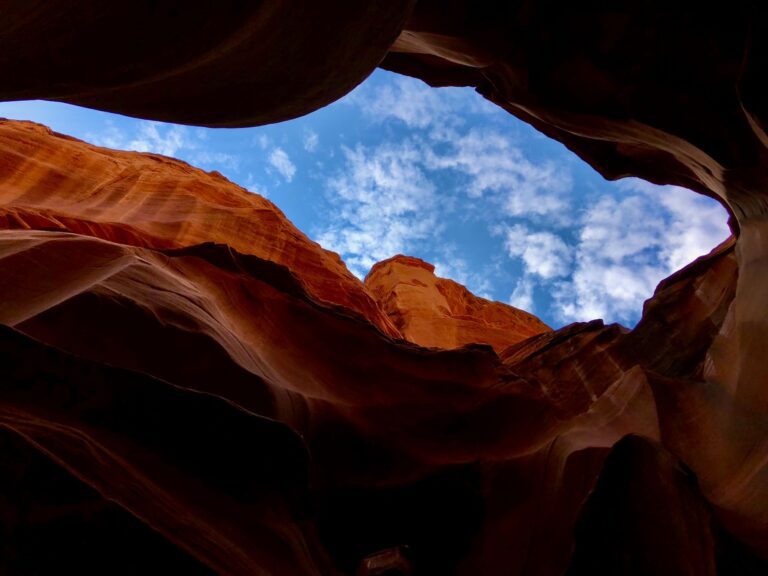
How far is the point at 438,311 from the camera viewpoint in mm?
26766

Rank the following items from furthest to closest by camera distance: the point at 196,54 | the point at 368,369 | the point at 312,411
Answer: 1. the point at 368,369
2. the point at 312,411
3. the point at 196,54

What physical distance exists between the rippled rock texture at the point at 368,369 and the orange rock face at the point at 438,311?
36.5 ft

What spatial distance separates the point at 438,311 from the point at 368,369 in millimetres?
18427

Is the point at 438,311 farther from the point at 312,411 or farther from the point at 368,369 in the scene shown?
the point at 312,411

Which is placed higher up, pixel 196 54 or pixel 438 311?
pixel 438 311

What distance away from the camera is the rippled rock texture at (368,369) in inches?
159

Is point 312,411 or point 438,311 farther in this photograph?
point 438,311

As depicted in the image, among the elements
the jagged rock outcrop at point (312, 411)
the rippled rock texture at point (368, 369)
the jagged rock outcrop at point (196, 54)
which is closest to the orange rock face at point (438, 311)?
the jagged rock outcrop at point (312, 411)

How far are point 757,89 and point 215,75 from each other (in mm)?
6218

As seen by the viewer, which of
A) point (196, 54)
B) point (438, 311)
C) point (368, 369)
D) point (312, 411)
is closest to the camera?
point (196, 54)

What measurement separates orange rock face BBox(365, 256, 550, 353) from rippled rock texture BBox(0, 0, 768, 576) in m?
11.1

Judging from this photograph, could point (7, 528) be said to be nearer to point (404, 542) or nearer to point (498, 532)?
point (404, 542)

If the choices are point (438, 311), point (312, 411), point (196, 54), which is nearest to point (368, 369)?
point (312, 411)

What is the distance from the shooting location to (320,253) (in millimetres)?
19328
